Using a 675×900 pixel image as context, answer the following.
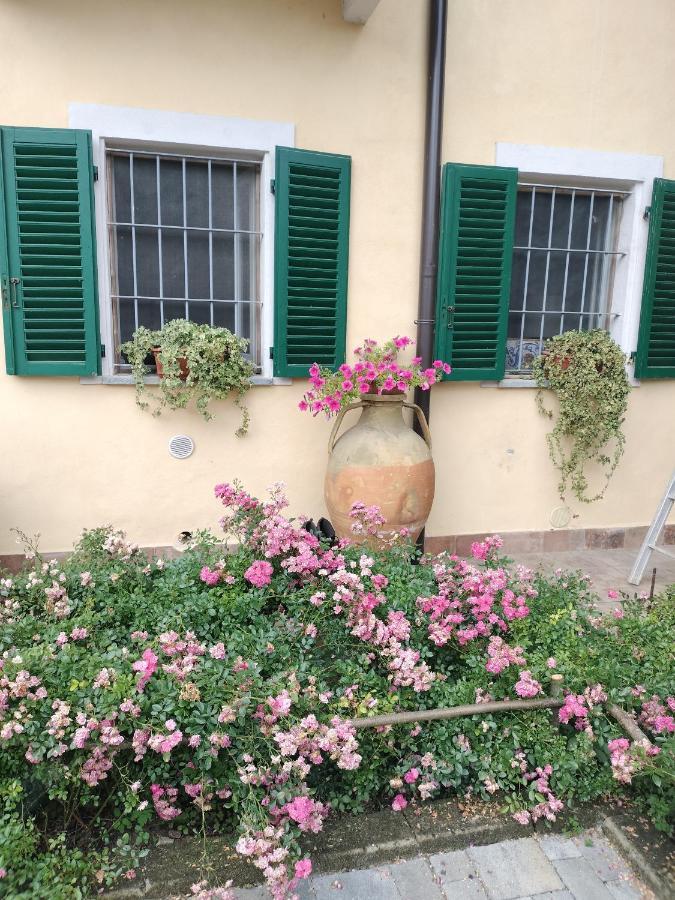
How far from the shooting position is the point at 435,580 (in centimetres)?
258

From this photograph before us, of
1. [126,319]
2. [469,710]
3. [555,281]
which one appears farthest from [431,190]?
[469,710]

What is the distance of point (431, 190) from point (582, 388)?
1.57 meters

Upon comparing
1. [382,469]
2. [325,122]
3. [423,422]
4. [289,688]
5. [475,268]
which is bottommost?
[289,688]

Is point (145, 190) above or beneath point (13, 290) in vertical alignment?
above

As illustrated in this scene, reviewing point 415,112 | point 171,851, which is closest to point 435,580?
point 171,851

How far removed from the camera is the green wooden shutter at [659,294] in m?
4.43

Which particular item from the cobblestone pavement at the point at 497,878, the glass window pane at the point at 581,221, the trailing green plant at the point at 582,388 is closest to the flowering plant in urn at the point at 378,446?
the trailing green plant at the point at 582,388

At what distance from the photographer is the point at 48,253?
361cm

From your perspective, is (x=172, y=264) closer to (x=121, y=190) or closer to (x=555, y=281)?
(x=121, y=190)

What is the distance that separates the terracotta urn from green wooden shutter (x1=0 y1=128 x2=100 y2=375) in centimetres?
147

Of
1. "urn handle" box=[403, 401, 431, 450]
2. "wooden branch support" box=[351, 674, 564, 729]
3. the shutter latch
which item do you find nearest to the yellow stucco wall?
"urn handle" box=[403, 401, 431, 450]

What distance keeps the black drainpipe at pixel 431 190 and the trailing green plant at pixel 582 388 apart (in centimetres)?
84

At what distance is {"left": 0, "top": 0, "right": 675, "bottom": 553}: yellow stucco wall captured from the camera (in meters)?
3.58

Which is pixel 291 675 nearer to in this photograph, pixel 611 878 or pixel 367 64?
pixel 611 878
